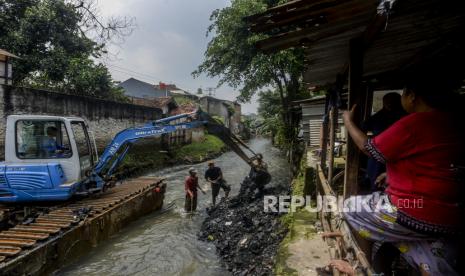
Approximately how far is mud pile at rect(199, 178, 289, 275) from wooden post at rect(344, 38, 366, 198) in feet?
8.02

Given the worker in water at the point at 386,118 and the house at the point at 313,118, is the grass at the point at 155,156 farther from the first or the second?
the worker in water at the point at 386,118

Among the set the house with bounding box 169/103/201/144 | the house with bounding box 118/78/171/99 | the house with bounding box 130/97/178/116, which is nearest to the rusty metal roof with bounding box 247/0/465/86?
the house with bounding box 169/103/201/144

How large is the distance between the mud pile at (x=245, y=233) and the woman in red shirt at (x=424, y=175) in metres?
3.39

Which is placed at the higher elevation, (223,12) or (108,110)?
(223,12)

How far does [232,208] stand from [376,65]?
21.7ft

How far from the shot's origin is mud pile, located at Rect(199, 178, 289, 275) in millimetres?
6066

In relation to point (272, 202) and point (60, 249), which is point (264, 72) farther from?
point (60, 249)

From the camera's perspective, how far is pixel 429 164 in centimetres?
194

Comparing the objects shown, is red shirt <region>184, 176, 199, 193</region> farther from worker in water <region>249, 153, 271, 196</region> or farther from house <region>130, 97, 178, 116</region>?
house <region>130, 97, 178, 116</region>

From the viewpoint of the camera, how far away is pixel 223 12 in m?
19.5

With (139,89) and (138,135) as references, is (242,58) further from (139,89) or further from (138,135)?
(139,89)

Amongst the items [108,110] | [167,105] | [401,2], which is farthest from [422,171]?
[167,105]

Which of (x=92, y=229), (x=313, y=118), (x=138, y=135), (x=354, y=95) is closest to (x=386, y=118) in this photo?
(x=354, y=95)

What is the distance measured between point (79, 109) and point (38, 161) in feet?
A: 30.5
